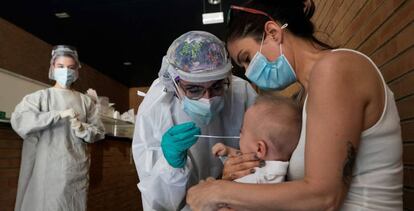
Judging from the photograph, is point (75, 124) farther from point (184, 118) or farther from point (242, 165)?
point (242, 165)

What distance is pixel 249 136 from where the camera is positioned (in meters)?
1.13

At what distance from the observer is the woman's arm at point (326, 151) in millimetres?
797

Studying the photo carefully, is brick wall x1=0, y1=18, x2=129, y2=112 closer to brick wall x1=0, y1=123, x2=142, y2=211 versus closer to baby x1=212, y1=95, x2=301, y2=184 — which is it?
brick wall x1=0, y1=123, x2=142, y2=211

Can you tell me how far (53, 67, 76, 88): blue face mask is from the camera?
10.1ft

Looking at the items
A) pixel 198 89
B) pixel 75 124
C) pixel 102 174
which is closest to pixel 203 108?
pixel 198 89

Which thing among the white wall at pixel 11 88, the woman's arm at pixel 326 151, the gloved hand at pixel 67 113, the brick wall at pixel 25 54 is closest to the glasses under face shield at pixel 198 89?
the woman's arm at pixel 326 151

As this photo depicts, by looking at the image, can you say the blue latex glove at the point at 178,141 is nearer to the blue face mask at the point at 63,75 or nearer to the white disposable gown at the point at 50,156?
the white disposable gown at the point at 50,156

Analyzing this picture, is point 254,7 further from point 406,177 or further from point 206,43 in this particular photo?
point 406,177

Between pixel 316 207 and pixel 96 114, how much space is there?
9.46 feet

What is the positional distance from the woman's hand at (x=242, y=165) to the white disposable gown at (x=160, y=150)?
0.29 metres

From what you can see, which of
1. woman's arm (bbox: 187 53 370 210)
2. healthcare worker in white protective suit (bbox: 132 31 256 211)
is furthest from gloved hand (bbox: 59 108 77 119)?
woman's arm (bbox: 187 53 370 210)

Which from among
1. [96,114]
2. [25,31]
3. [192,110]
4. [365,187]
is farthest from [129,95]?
[365,187]

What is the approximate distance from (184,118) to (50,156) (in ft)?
5.73

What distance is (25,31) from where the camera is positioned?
548 centimetres
